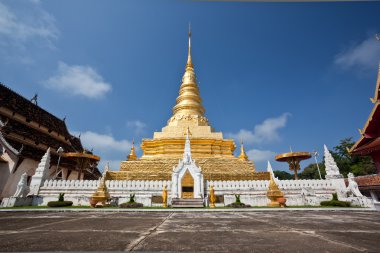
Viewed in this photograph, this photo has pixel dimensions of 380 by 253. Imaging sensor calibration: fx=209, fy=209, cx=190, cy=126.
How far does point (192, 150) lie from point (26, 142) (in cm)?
1580

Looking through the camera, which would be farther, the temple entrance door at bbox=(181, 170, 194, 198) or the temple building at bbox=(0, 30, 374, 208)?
the temple entrance door at bbox=(181, 170, 194, 198)

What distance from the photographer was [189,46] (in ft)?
108

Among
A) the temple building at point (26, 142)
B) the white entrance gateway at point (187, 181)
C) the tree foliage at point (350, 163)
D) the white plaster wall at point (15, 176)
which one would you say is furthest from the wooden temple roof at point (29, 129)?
the tree foliage at point (350, 163)

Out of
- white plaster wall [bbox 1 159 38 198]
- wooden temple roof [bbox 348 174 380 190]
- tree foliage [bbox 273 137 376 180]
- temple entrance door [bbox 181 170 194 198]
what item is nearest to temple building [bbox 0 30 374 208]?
temple entrance door [bbox 181 170 194 198]

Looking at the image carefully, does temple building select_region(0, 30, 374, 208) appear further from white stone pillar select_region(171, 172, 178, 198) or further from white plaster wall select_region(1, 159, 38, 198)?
white plaster wall select_region(1, 159, 38, 198)

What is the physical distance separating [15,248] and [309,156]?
18895mm

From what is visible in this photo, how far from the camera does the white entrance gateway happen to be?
1417 cm

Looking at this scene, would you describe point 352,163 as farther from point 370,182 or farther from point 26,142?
point 26,142

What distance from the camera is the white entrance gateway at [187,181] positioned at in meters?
14.2

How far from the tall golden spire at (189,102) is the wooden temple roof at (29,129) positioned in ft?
44.3

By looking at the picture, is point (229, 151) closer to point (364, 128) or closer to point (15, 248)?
point (364, 128)

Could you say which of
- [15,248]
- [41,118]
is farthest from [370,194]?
[41,118]

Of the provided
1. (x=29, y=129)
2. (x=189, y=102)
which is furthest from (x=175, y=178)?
(x=29, y=129)

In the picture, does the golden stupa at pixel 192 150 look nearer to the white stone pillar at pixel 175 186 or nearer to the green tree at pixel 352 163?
the white stone pillar at pixel 175 186
